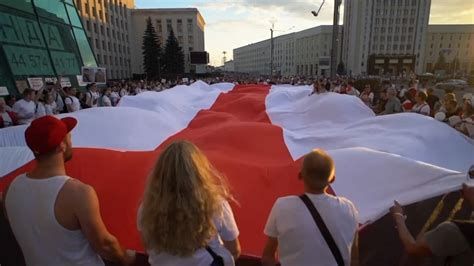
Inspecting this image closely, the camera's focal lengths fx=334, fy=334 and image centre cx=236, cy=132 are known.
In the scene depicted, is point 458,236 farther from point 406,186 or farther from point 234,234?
point 234,234

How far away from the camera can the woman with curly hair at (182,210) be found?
1.14 m

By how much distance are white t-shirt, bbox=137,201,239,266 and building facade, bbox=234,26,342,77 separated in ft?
219

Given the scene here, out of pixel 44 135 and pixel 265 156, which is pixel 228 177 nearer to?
pixel 265 156

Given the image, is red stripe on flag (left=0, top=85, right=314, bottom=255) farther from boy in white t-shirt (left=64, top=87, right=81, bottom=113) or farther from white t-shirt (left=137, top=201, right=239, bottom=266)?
boy in white t-shirt (left=64, top=87, right=81, bottom=113)

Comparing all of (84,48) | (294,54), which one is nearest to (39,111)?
(84,48)

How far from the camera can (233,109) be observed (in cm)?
582

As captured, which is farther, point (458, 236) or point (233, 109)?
point (233, 109)

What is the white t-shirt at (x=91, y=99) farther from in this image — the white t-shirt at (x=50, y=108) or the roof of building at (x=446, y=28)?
the roof of building at (x=446, y=28)

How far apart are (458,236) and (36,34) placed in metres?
11.3

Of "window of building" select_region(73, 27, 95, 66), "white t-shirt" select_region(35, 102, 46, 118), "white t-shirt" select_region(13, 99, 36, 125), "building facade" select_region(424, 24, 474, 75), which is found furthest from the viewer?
"building facade" select_region(424, 24, 474, 75)

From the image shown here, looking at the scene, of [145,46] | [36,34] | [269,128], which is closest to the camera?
[269,128]

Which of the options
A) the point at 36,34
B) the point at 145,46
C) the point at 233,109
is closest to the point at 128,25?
the point at 145,46

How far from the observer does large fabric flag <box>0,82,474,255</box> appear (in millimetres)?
2020

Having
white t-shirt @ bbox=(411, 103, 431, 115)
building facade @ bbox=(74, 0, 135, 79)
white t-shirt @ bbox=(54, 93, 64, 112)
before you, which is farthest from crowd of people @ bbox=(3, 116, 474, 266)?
building facade @ bbox=(74, 0, 135, 79)
